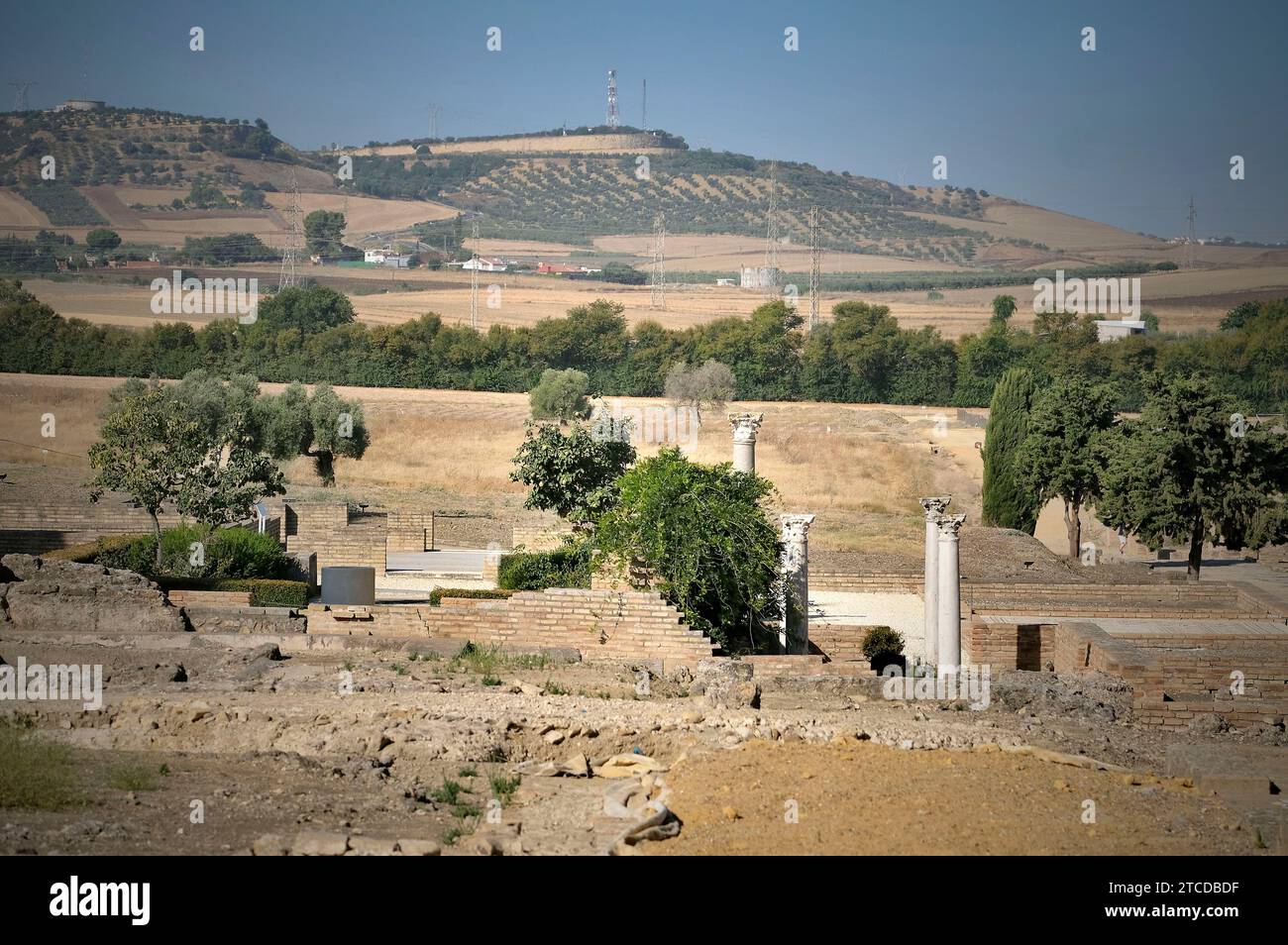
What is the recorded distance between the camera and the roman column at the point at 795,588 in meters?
18.4

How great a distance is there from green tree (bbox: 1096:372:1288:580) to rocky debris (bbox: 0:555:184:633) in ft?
60.8

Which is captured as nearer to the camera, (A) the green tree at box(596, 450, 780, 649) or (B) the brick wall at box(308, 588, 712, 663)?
(B) the brick wall at box(308, 588, 712, 663)

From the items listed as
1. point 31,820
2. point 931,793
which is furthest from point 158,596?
point 931,793

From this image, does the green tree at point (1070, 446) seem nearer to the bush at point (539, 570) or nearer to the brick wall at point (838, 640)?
the bush at point (539, 570)

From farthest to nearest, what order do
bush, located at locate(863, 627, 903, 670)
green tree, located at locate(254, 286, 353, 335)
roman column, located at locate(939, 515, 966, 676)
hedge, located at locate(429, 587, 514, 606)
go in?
green tree, located at locate(254, 286, 353, 335)
hedge, located at locate(429, 587, 514, 606)
bush, located at locate(863, 627, 903, 670)
roman column, located at locate(939, 515, 966, 676)

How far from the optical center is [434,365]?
7569 cm

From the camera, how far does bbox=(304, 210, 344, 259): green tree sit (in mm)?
151125

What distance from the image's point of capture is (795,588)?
18.5m

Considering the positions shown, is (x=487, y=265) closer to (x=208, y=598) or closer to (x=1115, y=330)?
(x=1115, y=330)

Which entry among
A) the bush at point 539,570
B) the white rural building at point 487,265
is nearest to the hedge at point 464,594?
the bush at point 539,570

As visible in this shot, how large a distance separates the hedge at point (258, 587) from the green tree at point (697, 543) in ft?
17.7

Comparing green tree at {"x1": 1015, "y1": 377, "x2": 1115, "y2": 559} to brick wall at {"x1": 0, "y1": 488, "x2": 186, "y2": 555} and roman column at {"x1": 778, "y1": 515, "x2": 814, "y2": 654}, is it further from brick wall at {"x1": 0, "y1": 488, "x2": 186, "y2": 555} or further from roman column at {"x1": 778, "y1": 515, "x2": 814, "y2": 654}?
brick wall at {"x1": 0, "y1": 488, "x2": 186, "y2": 555}

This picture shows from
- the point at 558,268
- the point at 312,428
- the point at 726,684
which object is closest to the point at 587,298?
the point at 558,268

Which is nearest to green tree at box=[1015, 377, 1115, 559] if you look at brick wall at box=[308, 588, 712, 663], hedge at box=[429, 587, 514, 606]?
hedge at box=[429, 587, 514, 606]
